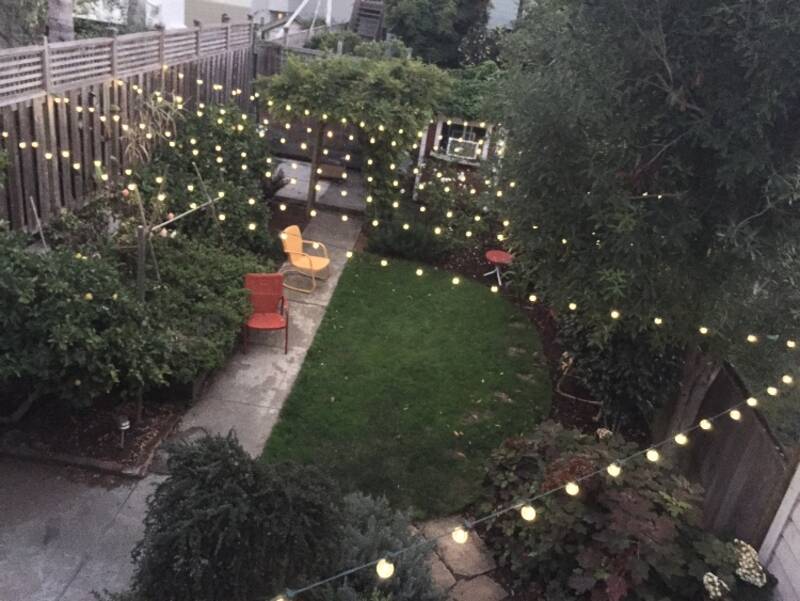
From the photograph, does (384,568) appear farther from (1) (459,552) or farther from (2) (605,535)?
(2) (605,535)

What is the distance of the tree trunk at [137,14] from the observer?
43.2 ft

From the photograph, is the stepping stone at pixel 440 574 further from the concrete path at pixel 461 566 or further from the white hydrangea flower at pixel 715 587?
the white hydrangea flower at pixel 715 587

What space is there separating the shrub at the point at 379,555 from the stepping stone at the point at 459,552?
0.52 meters

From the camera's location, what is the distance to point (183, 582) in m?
3.15

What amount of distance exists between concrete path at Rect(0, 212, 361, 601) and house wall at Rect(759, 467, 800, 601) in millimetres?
3740

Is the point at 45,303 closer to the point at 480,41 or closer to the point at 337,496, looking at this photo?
the point at 337,496

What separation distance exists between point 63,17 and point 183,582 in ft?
25.0

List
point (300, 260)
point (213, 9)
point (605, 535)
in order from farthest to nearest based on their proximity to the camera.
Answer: point (213, 9), point (300, 260), point (605, 535)

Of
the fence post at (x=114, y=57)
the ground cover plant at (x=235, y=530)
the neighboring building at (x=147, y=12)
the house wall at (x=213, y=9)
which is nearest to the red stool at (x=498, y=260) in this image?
the fence post at (x=114, y=57)

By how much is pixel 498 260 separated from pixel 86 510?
5974mm

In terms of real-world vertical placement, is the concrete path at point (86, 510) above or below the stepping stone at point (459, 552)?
above

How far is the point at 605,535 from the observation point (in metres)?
4.07

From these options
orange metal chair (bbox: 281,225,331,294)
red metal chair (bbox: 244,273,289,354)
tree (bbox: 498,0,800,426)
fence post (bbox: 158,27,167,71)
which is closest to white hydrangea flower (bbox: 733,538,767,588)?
tree (bbox: 498,0,800,426)

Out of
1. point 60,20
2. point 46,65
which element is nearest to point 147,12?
point 60,20
